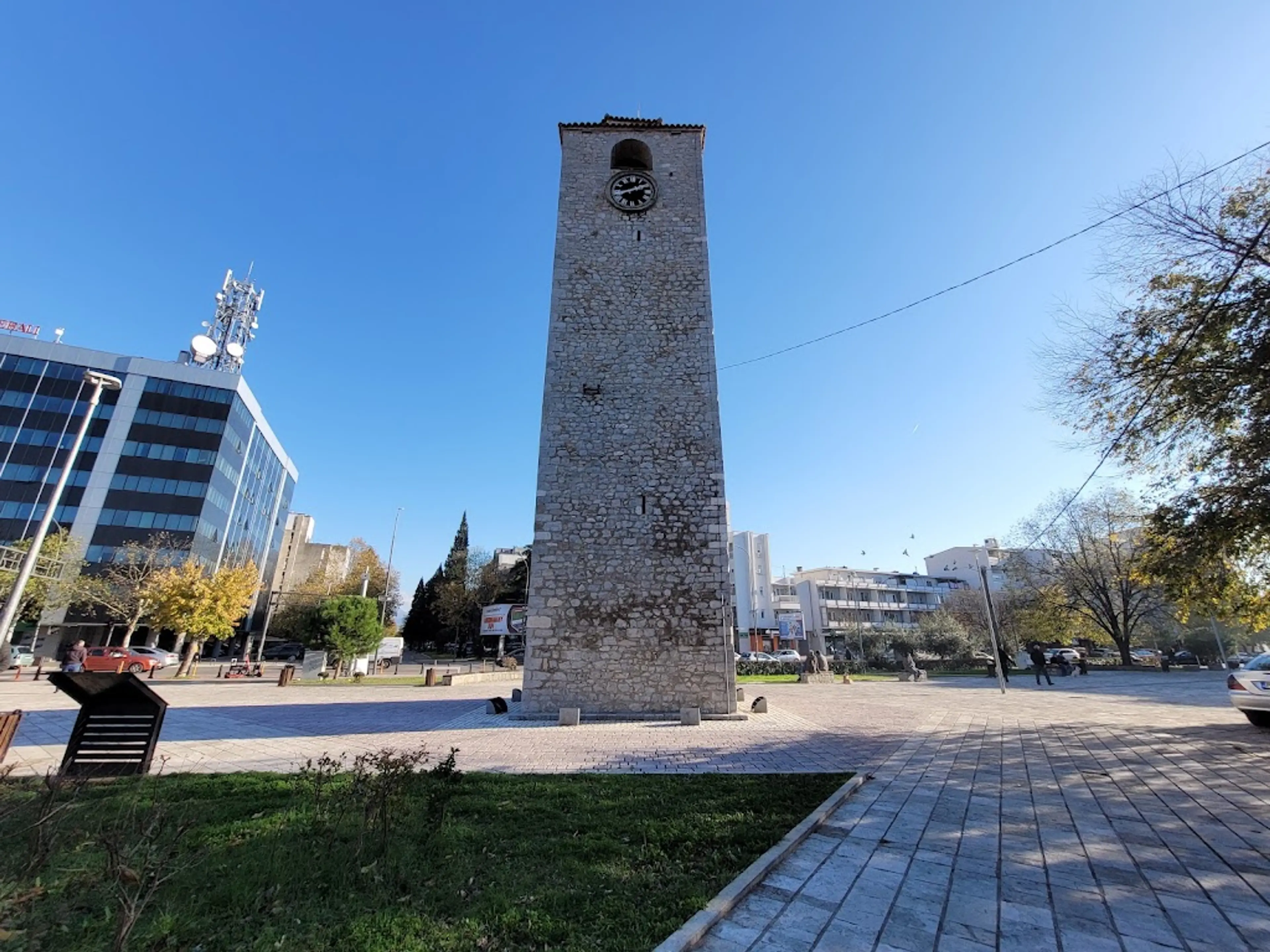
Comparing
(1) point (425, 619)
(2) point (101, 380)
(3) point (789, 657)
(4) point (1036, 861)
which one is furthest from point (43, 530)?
(1) point (425, 619)

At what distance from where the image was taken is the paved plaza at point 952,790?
127 inches

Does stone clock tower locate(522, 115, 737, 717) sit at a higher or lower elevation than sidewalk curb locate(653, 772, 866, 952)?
higher

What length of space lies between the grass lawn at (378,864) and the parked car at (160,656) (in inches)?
1134

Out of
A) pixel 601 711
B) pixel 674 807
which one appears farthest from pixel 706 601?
pixel 674 807

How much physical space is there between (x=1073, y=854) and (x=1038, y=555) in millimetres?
44240

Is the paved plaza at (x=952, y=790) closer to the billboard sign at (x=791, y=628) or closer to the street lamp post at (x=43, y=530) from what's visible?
the street lamp post at (x=43, y=530)

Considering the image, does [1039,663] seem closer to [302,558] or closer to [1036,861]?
[1036,861]

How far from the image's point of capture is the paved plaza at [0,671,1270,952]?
3.22 m

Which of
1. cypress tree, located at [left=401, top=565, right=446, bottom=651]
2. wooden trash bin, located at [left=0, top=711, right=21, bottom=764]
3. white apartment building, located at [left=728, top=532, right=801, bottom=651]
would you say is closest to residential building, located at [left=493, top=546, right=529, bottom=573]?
cypress tree, located at [left=401, top=565, right=446, bottom=651]

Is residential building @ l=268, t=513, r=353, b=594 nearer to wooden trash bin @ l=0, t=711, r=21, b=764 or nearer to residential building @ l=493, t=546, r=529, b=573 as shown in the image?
residential building @ l=493, t=546, r=529, b=573

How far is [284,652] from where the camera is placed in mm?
49344

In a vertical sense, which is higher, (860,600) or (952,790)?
(860,600)

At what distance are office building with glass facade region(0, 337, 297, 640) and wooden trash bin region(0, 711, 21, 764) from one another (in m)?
42.1

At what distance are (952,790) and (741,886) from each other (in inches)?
162
